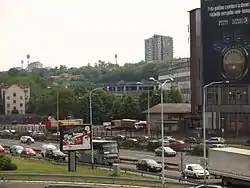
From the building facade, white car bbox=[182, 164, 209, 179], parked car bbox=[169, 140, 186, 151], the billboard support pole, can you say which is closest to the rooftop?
the building facade

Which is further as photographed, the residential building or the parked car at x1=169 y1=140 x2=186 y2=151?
the residential building

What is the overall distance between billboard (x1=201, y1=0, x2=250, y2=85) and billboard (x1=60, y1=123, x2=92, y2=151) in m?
45.9

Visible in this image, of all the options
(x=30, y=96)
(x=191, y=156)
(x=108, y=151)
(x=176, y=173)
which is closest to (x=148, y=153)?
(x=191, y=156)

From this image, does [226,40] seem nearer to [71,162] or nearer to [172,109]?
[172,109]

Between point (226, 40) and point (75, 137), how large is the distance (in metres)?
49.4

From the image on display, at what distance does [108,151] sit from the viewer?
60219 mm

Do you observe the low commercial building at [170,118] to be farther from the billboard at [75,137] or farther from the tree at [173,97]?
the billboard at [75,137]

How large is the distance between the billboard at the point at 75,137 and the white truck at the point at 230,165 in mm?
12844

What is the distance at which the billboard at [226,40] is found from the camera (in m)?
93.8

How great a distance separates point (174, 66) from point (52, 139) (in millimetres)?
91197

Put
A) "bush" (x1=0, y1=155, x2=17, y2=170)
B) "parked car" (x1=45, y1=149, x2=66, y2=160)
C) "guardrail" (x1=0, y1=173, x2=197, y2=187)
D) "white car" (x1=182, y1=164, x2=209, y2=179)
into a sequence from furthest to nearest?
"parked car" (x1=45, y1=149, x2=66, y2=160) < "bush" (x1=0, y1=155, x2=17, y2=170) < "white car" (x1=182, y1=164, x2=209, y2=179) < "guardrail" (x1=0, y1=173, x2=197, y2=187)

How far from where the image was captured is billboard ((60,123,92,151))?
5250 centimetres

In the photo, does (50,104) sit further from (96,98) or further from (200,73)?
(200,73)

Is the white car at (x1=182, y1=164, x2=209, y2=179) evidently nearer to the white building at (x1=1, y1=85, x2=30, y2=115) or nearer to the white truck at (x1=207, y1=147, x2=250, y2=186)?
the white truck at (x1=207, y1=147, x2=250, y2=186)
